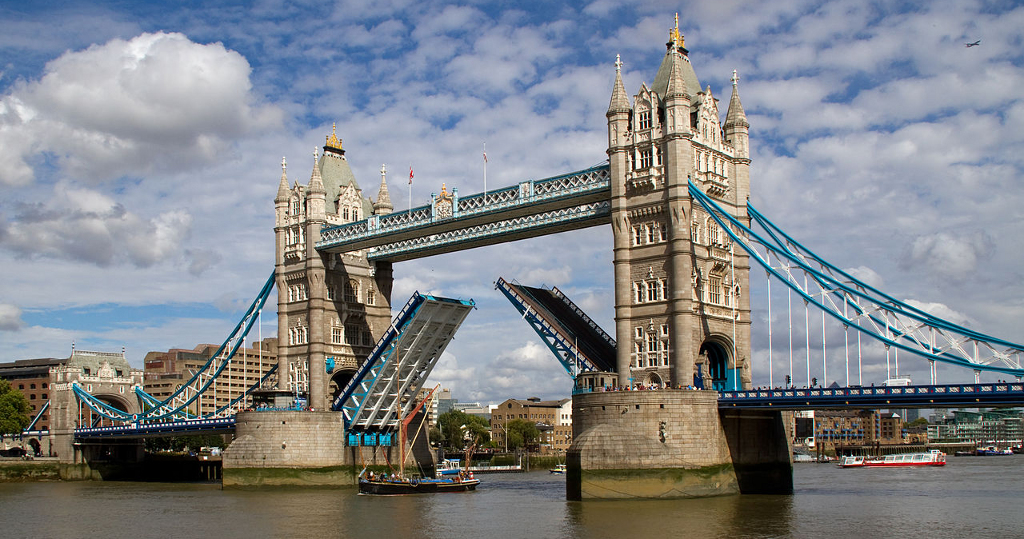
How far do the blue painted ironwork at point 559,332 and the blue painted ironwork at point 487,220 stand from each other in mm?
3781

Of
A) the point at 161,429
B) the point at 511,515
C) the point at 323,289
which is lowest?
the point at 511,515

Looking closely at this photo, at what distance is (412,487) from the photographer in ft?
193

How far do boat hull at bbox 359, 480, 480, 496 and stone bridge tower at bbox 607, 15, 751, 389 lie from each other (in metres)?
14.1

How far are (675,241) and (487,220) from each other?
45.2 feet

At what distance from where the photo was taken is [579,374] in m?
51.6

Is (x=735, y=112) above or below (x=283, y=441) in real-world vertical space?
above

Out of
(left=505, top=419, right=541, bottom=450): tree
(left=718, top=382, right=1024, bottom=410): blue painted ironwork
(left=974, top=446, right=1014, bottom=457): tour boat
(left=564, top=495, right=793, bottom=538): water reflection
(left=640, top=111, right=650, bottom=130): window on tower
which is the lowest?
(left=974, top=446, right=1014, bottom=457): tour boat

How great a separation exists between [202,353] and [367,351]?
10838 cm

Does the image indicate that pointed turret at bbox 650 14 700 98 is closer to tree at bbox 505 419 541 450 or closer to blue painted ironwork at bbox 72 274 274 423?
blue painted ironwork at bbox 72 274 274 423

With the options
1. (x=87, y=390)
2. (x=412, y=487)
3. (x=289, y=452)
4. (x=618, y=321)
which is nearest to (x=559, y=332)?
(x=618, y=321)

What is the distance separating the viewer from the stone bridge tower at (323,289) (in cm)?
7019

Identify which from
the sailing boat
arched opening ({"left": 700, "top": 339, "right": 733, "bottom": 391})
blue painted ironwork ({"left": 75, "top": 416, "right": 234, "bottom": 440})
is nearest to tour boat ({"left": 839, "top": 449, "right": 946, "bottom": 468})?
the sailing boat

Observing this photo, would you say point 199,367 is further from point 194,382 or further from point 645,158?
point 645,158

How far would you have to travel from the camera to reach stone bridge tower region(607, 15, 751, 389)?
5134 centimetres
